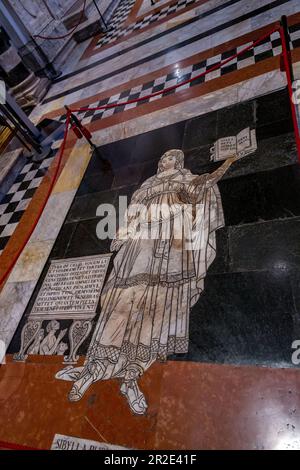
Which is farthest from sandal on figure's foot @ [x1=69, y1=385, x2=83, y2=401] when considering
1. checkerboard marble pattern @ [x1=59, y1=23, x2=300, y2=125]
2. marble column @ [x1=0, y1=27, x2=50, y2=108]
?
marble column @ [x1=0, y1=27, x2=50, y2=108]

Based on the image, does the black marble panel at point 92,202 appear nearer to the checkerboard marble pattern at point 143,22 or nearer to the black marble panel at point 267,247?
the black marble panel at point 267,247

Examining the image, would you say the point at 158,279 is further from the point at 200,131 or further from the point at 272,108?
the point at 272,108

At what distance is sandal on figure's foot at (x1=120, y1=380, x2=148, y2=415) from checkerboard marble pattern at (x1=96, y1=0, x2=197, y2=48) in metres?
7.64

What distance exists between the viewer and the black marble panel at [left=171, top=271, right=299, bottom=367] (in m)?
1.85

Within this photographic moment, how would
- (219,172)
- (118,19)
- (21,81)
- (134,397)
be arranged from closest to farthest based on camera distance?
(134,397), (219,172), (21,81), (118,19)

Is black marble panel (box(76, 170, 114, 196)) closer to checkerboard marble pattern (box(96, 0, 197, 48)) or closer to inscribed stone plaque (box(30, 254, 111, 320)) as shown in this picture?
inscribed stone plaque (box(30, 254, 111, 320))

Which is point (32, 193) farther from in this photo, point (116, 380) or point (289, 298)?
point (289, 298)

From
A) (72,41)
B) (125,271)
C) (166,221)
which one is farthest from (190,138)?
(72,41)

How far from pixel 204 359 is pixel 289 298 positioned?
2.38 feet

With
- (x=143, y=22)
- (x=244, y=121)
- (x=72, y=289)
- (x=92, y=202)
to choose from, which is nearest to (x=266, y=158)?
(x=244, y=121)

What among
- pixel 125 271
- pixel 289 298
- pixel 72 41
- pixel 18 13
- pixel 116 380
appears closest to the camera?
pixel 289 298

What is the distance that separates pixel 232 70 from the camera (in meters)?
4.05

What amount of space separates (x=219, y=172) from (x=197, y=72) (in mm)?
2474

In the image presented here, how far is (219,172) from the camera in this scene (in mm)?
2854
